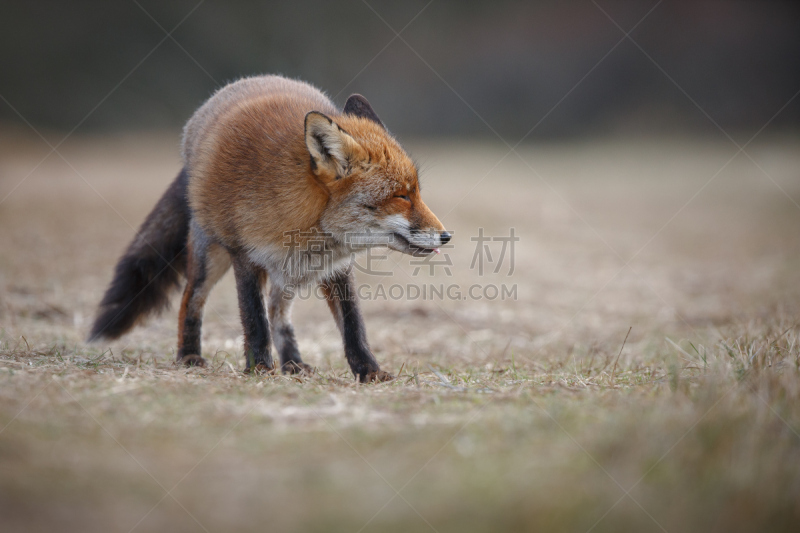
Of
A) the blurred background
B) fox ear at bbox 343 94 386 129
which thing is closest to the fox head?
fox ear at bbox 343 94 386 129

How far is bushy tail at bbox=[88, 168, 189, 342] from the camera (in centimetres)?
500

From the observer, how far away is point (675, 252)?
36.1 feet

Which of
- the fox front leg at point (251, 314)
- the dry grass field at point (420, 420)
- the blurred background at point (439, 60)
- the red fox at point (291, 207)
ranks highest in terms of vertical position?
the blurred background at point (439, 60)

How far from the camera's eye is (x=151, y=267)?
16.8 feet

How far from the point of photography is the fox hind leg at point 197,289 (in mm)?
4565

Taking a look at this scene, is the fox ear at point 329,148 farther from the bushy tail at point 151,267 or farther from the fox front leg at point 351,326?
the bushy tail at point 151,267

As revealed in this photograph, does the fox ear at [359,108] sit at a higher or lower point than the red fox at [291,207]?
higher

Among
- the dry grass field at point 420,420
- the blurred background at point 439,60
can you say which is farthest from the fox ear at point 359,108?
the blurred background at point 439,60

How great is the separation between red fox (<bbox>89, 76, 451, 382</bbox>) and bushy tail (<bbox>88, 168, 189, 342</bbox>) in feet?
1.26

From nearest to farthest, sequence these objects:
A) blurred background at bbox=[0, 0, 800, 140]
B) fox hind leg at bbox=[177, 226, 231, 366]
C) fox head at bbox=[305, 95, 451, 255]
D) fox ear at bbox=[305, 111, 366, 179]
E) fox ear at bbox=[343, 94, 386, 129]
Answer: fox ear at bbox=[305, 111, 366, 179] < fox head at bbox=[305, 95, 451, 255] < fox hind leg at bbox=[177, 226, 231, 366] < fox ear at bbox=[343, 94, 386, 129] < blurred background at bbox=[0, 0, 800, 140]

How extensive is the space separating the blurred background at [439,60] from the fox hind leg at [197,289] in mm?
13529

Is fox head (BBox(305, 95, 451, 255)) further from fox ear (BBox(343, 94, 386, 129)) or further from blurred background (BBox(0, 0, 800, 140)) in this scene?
blurred background (BBox(0, 0, 800, 140))

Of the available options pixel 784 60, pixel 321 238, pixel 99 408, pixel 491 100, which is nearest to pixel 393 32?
pixel 491 100

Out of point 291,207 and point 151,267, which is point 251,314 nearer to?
point 291,207
